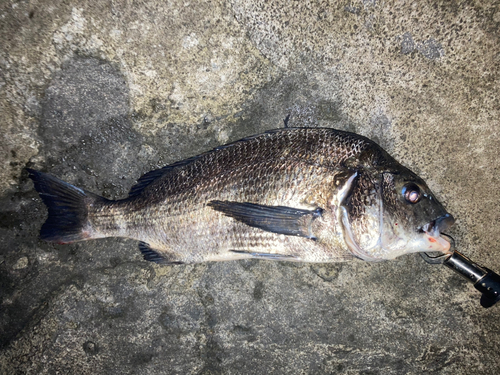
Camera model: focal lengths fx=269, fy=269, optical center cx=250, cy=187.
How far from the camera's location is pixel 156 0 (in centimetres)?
224

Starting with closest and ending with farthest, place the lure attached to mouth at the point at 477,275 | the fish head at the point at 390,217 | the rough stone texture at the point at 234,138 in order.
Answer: the fish head at the point at 390,217 < the lure attached to mouth at the point at 477,275 < the rough stone texture at the point at 234,138

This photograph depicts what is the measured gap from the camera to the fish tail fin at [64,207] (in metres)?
2.36

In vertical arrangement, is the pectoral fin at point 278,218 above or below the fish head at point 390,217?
below

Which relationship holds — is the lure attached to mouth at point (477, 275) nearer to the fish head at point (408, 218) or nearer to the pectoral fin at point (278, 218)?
the fish head at point (408, 218)

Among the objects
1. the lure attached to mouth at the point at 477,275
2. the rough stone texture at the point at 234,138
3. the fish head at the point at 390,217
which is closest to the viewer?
the fish head at the point at 390,217

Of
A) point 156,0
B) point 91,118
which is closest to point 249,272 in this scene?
point 91,118

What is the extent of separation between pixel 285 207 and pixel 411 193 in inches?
34.7

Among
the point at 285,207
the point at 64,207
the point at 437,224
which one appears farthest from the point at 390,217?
the point at 64,207

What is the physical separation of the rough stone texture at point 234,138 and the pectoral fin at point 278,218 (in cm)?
78

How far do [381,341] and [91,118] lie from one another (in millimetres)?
3431

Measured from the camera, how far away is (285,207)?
192cm

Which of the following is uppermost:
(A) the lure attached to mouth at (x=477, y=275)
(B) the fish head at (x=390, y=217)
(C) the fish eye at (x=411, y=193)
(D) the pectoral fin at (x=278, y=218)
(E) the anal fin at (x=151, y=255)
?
(C) the fish eye at (x=411, y=193)

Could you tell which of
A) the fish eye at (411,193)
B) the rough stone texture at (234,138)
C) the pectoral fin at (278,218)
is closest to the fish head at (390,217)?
the fish eye at (411,193)

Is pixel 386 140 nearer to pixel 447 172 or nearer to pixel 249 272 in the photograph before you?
pixel 447 172
